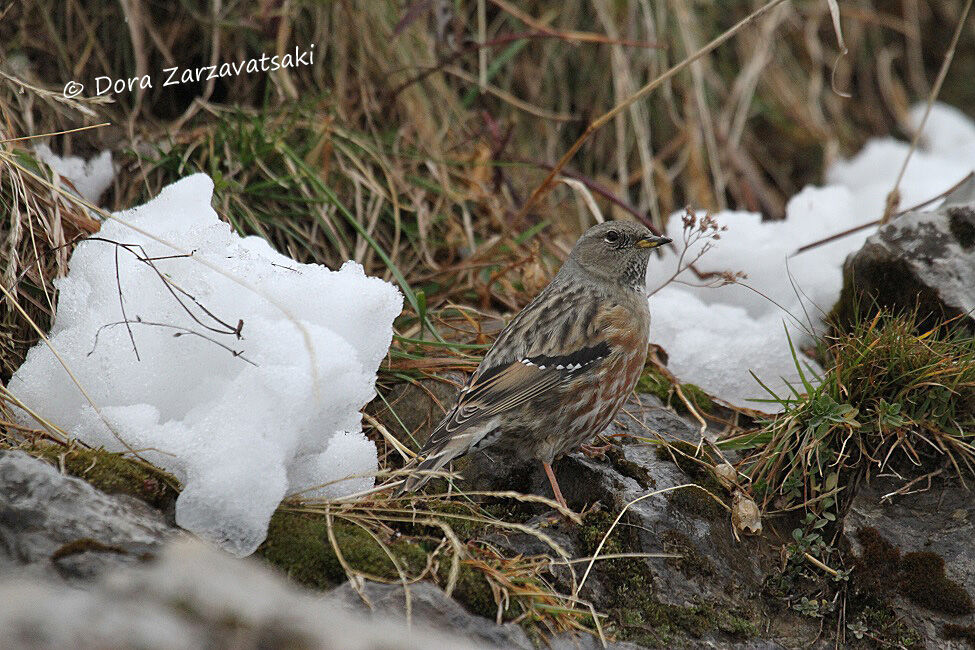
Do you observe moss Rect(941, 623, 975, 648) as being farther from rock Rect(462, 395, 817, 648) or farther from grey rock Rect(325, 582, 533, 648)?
grey rock Rect(325, 582, 533, 648)

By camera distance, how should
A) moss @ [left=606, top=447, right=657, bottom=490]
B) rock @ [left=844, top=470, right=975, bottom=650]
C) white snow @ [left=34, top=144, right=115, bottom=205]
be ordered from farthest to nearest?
1. white snow @ [left=34, top=144, right=115, bottom=205]
2. moss @ [left=606, top=447, right=657, bottom=490]
3. rock @ [left=844, top=470, right=975, bottom=650]

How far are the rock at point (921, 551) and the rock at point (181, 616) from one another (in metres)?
1.85

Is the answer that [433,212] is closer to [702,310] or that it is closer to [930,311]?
[702,310]

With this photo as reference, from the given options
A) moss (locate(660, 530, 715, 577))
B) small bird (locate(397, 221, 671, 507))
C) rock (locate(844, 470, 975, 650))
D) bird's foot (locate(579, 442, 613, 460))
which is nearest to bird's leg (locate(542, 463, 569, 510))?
small bird (locate(397, 221, 671, 507))

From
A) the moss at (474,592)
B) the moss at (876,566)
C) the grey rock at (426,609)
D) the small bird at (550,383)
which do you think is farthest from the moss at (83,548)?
the moss at (876,566)

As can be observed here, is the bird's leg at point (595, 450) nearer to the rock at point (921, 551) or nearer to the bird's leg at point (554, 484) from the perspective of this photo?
the bird's leg at point (554, 484)

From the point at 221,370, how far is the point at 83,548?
88 cm

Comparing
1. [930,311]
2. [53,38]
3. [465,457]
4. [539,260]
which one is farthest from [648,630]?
[53,38]

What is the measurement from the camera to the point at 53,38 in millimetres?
5387

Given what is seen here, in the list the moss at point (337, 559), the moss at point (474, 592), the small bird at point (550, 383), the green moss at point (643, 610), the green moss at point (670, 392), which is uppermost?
the small bird at point (550, 383)

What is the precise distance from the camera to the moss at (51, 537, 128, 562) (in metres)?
2.62

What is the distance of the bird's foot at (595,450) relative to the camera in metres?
3.95

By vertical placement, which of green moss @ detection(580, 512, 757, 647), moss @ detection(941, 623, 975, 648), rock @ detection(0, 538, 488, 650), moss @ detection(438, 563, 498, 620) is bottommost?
moss @ detection(941, 623, 975, 648)

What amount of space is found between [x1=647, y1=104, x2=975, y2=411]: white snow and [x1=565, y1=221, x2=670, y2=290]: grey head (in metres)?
0.55
